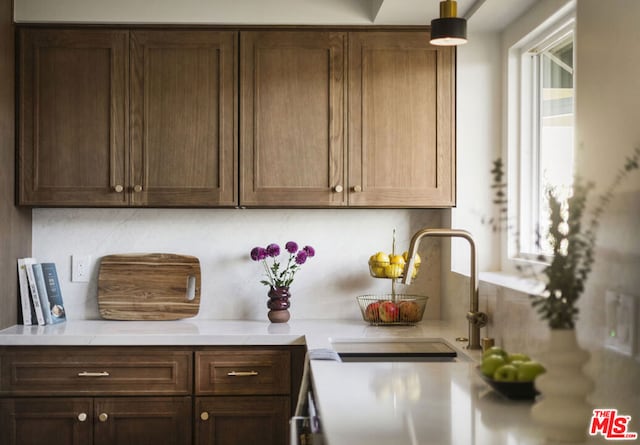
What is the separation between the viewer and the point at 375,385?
1.92 meters

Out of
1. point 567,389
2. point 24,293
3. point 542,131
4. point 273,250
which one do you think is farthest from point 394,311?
point 567,389

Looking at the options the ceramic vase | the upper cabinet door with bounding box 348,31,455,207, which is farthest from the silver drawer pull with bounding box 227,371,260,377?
the upper cabinet door with bounding box 348,31,455,207

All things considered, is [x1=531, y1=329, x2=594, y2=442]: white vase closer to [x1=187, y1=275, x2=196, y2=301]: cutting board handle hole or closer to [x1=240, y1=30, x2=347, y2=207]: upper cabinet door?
[x1=240, y1=30, x2=347, y2=207]: upper cabinet door

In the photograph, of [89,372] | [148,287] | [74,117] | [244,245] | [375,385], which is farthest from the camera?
[244,245]

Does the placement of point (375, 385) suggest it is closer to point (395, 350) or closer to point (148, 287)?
point (395, 350)

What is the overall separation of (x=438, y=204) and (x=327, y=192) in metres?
0.46

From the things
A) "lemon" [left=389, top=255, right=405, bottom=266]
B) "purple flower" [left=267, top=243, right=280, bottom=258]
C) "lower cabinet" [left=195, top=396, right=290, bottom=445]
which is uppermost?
"purple flower" [left=267, top=243, right=280, bottom=258]

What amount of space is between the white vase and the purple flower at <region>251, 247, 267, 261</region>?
6.66 feet

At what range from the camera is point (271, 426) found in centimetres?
288

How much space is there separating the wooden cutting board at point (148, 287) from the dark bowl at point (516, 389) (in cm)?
188

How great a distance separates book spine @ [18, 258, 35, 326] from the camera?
3133 millimetres

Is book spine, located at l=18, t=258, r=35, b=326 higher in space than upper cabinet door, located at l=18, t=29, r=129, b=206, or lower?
lower

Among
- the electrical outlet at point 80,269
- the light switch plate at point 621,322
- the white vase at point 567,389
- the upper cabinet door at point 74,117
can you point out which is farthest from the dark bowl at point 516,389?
the electrical outlet at point 80,269

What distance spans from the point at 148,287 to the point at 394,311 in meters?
1.08
